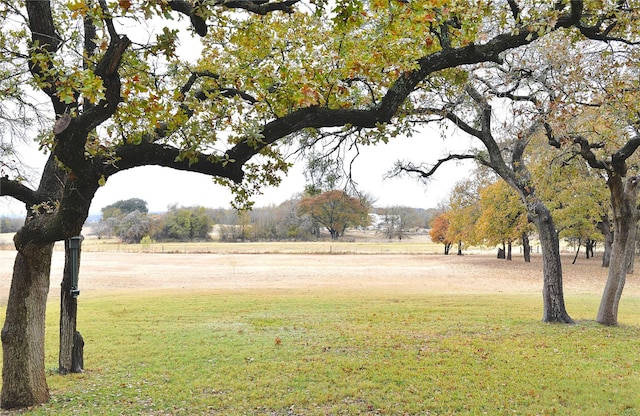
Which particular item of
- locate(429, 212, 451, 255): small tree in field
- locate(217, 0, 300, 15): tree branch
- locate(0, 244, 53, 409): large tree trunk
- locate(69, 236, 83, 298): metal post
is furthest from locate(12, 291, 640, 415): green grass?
locate(429, 212, 451, 255): small tree in field

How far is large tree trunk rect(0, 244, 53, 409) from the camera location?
6355mm

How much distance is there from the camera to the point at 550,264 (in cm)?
1247

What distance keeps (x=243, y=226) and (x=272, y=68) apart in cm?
9031

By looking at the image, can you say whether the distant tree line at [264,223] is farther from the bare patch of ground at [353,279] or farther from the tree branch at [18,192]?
the tree branch at [18,192]

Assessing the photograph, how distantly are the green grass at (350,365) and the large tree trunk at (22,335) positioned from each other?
40 centimetres

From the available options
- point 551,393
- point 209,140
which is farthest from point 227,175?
point 551,393

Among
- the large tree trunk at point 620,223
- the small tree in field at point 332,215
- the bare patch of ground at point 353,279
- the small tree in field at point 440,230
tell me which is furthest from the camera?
the small tree in field at point 332,215

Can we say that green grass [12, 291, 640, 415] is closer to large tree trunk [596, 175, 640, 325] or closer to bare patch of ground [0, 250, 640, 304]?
large tree trunk [596, 175, 640, 325]

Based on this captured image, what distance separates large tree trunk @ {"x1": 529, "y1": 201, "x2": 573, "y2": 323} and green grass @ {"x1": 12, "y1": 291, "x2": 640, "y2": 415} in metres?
0.51

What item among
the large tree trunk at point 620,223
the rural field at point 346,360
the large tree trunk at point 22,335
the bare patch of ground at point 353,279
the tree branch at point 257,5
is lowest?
the bare patch of ground at point 353,279

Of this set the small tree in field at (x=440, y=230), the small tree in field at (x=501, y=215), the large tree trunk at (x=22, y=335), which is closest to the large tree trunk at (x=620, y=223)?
the large tree trunk at (x=22, y=335)

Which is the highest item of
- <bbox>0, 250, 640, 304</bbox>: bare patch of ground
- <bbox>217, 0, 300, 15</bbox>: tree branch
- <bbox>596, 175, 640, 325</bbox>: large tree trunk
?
<bbox>217, 0, 300, 15</bbox>: tree branch

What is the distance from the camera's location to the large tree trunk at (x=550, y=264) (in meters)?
12.4

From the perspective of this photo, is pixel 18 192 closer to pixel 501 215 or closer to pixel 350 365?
pixel 350 365
